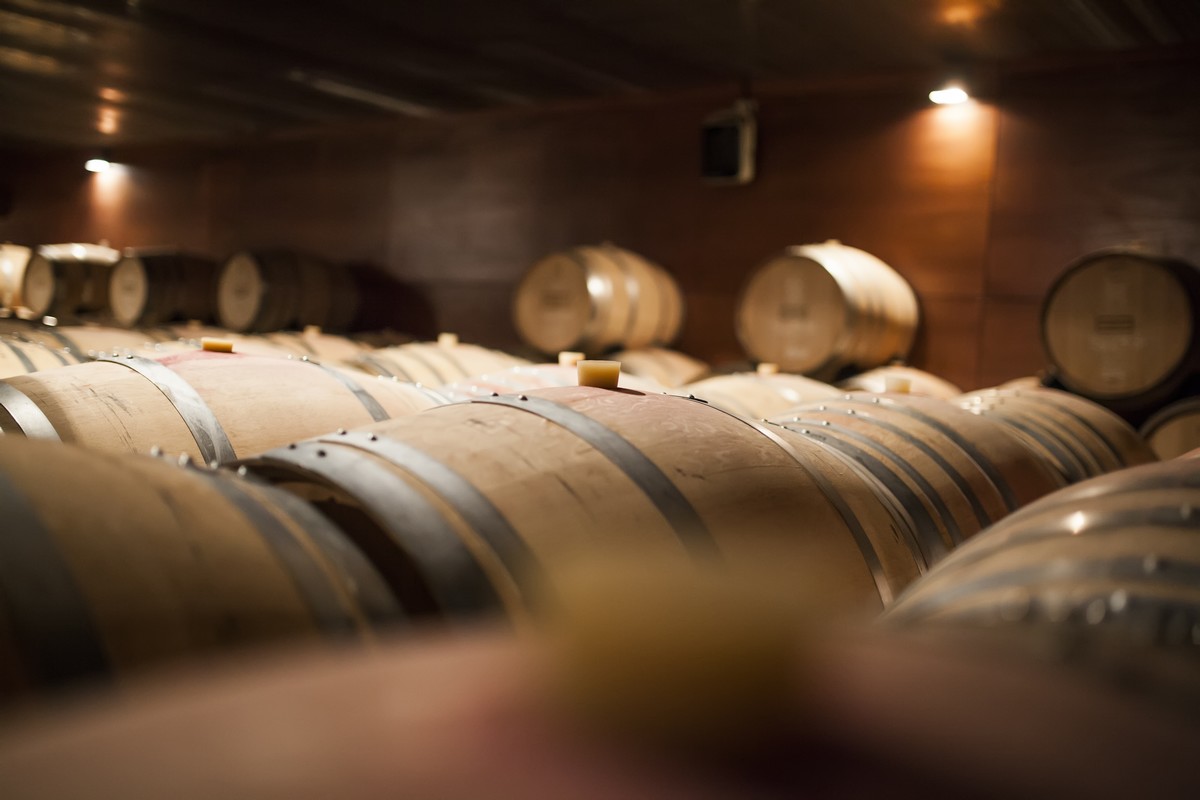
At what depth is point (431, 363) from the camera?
5.02 m

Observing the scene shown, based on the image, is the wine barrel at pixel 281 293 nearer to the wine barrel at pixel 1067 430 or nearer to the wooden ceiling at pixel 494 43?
the wooden ceiling at pixel 494 43

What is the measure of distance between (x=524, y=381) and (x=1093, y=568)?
2.54 metres

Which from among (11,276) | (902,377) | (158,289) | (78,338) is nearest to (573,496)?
(902,377)

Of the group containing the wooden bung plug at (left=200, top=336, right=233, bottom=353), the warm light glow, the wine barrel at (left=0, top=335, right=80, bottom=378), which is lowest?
the wine barrel at (left=0, top=335, right=80, bottom=378)

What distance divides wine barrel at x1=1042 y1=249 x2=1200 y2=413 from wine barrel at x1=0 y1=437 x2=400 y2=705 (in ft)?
16.7

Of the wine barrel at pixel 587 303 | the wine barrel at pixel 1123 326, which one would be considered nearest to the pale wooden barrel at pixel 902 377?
the wine barrel at pixel 1123 326

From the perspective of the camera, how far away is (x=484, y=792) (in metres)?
0.42

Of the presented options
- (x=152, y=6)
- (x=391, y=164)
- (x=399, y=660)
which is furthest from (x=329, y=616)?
(x=391, y=164)

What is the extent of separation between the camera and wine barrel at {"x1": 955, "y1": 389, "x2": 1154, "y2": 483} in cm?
344

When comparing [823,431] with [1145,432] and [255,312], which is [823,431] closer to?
[1145,432]

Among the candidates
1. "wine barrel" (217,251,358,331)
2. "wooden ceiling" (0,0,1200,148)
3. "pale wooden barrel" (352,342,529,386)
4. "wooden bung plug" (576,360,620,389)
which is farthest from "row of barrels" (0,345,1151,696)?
"wine barrel" (217,251,358,331)

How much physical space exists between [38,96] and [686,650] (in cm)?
1083

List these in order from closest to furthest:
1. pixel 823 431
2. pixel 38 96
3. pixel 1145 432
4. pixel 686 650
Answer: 1. pixel 686 650
2. pixel 823 431
3. pixel 1145 432
4. pixel 38 96

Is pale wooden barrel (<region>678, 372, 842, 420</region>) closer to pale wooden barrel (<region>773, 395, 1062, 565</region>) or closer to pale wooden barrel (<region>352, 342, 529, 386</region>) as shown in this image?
pale wooden barrel (<region>773, 395, 1062, 565</region>)
